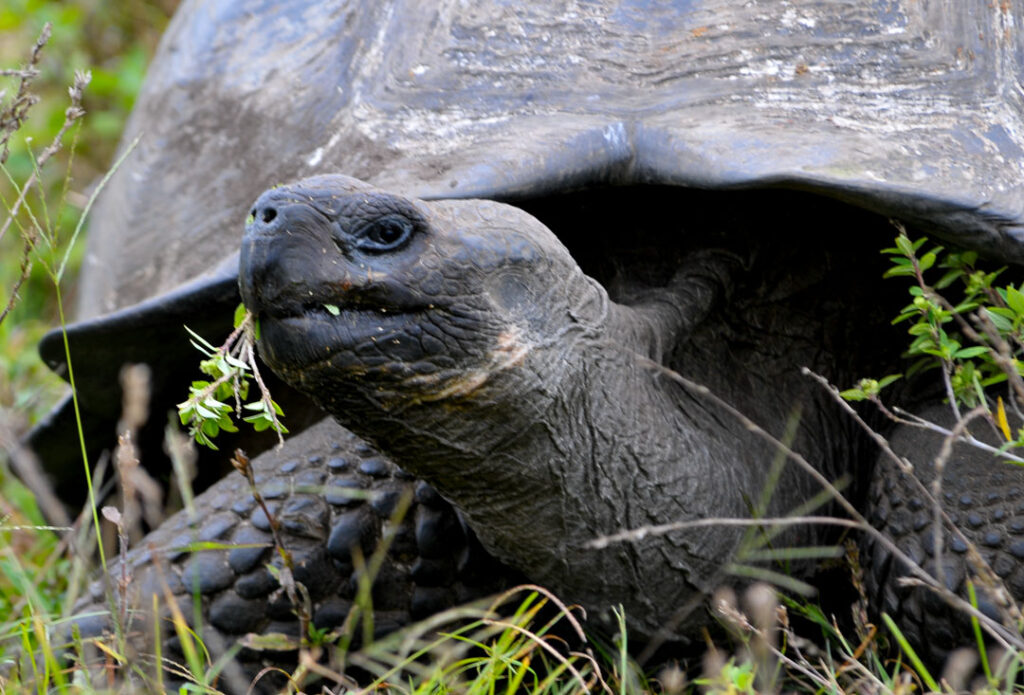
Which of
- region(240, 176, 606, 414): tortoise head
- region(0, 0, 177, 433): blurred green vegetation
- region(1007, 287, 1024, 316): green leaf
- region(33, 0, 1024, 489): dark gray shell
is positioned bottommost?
region(0, 0, 177, 433): blurred green vegetation

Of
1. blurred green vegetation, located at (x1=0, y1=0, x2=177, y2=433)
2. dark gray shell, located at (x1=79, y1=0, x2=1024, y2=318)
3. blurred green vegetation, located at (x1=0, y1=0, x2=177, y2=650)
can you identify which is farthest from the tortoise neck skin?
blurred green vegetation, located at (x1=0, y1=0, x2=177, y2=433)

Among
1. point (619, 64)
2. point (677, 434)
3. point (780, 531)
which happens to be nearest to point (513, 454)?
point (677, 434)

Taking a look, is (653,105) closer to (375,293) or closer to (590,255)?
(590,255)

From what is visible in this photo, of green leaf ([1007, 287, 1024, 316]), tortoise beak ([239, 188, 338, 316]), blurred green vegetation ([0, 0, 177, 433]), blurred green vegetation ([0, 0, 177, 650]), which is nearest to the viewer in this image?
tortoise beak ([239, 188, 338, 316])

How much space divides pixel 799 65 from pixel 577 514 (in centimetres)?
90

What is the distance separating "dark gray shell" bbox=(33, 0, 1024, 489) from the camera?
206 centimetres

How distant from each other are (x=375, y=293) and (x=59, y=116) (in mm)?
3824

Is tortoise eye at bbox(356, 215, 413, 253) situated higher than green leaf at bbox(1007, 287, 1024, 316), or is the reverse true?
tortoise eye at bbox(356, 215, 413, 253)

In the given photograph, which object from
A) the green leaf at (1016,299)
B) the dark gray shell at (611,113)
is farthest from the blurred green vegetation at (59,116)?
the green leaf at (1016,299)

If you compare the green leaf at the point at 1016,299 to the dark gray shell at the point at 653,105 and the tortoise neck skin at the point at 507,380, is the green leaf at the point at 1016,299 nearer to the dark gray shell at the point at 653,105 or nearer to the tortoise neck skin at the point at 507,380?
the dark gray shell at the point at 653,105

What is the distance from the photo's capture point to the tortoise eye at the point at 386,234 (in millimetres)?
1641

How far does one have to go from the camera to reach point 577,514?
6.37ft

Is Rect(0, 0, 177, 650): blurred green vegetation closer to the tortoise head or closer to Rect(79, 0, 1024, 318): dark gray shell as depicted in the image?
Rect(79, 0, 1024, 318): dark gray shell

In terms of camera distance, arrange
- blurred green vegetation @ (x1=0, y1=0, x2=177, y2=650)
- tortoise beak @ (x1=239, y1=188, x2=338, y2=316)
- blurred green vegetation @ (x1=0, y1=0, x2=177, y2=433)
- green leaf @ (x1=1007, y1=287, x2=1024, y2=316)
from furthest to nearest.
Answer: blurred green vegetation @ (x1=0, y1=0, x2=177, y2=433)
blurred green vegetation @ (x1=0, y1=0, x2=177, y2=650)
green leaf @ (x1=1007, y1=287, x2=1024, y2=316)
tortoise beak @ (x1=239, y1=188, x2=338, y2=316)
